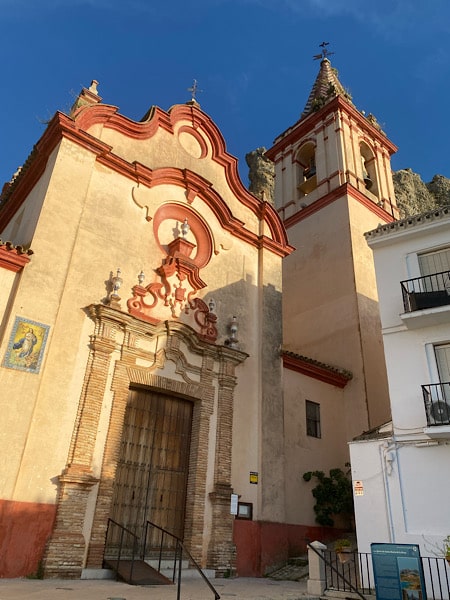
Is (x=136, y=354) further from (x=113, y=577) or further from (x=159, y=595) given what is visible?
(x=159, y=595)

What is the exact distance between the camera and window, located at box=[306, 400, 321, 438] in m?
14.3

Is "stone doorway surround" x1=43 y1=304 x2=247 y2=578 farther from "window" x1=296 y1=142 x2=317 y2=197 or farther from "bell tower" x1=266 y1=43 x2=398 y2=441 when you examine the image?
"window" x1=296 y1=142 x2=317 y2=197

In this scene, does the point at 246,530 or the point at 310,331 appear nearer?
the point at 246,530

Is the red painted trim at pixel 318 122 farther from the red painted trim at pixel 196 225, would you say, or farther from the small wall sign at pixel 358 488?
the small wall sign at pixel 358 488

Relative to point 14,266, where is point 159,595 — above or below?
below

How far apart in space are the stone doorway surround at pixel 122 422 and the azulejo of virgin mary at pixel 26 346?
3.52 ft

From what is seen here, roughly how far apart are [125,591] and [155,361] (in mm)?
4847

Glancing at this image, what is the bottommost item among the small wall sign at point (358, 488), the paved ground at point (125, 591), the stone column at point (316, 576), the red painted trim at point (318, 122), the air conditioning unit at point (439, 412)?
the paved ground at point (125, 591)

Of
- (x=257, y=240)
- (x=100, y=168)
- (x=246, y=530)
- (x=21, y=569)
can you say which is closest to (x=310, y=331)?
(x=257, y=240)

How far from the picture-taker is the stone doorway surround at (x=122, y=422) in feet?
28.2

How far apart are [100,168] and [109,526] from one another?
819 cm

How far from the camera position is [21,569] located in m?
Answer: 7.79

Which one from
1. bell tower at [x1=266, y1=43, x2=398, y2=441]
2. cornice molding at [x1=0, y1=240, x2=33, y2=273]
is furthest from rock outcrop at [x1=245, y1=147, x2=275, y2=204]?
cornice molding at [x1=0, y1=240, x2=33, y2=273]

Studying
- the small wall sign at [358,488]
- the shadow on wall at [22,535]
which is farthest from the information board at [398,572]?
the shadow on wall at [22,535]
